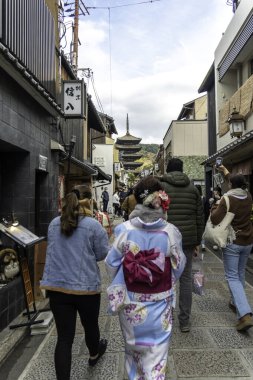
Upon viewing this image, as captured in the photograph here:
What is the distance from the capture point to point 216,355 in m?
4.21

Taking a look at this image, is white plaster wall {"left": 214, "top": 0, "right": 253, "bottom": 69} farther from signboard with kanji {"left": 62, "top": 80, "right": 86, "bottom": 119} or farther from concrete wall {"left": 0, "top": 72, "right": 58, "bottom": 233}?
concrete wall {"left": 0, "top": 72, "right": 58, "bottom": 233}

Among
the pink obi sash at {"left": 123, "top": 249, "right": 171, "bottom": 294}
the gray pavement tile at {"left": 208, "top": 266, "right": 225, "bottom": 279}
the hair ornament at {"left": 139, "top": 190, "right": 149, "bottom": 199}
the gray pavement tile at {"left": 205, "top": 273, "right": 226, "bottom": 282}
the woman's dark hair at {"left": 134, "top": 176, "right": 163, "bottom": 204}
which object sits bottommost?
the gray pavement tile at {"left": 208, "top": 266, "right": 225, "bottom": 279}

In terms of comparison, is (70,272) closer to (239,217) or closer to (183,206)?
(183,206)

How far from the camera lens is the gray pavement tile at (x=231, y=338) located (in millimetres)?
4469

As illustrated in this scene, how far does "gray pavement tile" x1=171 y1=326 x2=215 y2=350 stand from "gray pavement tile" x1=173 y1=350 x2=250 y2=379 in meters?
0.16

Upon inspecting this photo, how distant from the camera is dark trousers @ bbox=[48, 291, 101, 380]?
11.0 ft

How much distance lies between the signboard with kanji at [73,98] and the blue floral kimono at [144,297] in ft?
24.5

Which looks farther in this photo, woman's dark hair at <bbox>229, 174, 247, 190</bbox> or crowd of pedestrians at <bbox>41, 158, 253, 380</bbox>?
woman's dark hair at <bbox>229, 174, 247, 190</bbox>

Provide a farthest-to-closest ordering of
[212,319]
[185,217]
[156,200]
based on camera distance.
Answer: [212,319] < [185,217] < [156,200]

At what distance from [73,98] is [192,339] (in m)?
7.16

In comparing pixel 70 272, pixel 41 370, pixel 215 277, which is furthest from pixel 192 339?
pixel 215 277

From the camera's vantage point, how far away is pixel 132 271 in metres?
2.92

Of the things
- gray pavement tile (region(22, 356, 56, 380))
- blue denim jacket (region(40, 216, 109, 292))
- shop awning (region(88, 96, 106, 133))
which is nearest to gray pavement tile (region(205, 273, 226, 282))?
gray pavement tile (region(22, 356, 56, 380))

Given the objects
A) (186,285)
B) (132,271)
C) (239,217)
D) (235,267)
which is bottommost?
(186,285)
